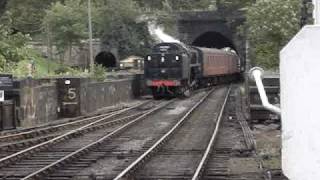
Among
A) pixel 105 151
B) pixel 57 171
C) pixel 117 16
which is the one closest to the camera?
pixel 57 171

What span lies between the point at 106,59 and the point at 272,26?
45446 mm

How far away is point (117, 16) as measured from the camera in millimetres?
69250

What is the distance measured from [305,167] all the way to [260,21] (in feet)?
108

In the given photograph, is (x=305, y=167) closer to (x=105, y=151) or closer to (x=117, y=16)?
(x=105, y=151)

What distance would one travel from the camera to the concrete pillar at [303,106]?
275cm

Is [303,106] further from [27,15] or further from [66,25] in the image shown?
[27,15]

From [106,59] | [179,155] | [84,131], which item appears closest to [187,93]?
[84,131]

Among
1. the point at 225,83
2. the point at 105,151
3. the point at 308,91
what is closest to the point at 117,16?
the point at 225,83

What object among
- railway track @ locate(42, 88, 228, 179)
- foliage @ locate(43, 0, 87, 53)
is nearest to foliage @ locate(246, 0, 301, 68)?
railway track @ locate(42, 88, 228, 179)

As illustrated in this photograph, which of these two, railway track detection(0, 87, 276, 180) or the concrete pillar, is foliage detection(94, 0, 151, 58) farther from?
the concrete pillar

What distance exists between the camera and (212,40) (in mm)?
91125

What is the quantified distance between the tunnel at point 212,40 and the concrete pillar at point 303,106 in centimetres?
7935

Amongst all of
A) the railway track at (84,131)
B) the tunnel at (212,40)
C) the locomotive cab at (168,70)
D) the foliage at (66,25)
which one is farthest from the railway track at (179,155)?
the tunnel at (212,40)

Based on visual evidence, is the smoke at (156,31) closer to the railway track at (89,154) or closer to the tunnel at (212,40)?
the tunnel at (212,40)
